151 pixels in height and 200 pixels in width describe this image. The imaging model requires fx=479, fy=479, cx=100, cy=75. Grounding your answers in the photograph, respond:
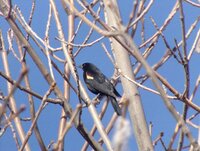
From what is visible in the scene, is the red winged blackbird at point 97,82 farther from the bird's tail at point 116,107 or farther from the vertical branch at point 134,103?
the vertical branch at point 134,103

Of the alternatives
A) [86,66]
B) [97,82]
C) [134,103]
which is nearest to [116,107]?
[97,82]

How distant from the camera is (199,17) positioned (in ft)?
7.89

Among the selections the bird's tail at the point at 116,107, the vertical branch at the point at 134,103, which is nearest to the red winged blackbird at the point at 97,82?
the bird's tail at the point at 116,107

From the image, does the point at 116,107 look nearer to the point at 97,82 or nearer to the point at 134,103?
the point at 97,82

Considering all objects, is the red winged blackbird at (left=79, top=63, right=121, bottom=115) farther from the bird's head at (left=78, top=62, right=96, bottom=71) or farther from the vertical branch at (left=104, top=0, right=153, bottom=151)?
the vertical branch at (left=104, top=0, right=153, bottom=151)

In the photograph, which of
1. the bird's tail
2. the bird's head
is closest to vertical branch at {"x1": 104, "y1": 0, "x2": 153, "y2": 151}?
the bird's tail

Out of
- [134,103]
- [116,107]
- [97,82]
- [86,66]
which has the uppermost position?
[86,66]

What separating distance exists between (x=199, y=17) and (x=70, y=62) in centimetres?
80

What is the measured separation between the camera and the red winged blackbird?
14.7 feet

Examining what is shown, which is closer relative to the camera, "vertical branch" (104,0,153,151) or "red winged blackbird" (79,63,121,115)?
"vertical branch" (104,0,153,151)

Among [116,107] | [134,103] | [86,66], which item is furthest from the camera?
[86,66]

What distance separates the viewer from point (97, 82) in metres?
5.00

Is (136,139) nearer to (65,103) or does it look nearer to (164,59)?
(65,103)

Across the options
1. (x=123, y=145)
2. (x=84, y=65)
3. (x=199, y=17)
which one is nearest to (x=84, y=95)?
(x=199, y=17)
